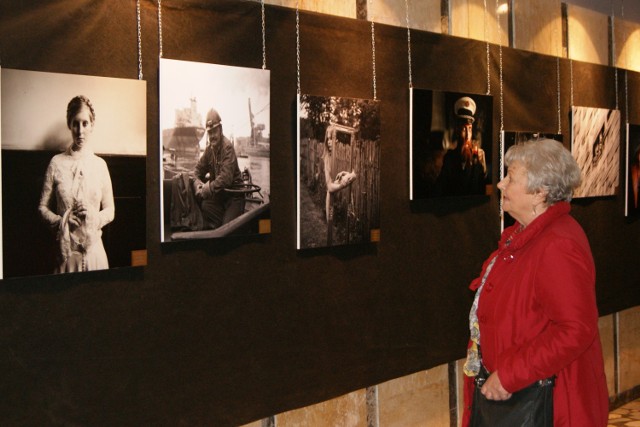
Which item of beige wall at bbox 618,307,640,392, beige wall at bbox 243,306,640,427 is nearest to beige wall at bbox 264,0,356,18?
beige wall at bbox 243,306,640,427

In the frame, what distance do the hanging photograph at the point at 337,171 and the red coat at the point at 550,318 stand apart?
127 cm

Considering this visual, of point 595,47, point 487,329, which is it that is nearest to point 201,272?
point 487,329

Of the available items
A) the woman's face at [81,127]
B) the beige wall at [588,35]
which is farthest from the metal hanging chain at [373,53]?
the beige wall at [588,35]

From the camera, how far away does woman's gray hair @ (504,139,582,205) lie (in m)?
3.29

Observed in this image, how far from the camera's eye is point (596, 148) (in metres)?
6.64

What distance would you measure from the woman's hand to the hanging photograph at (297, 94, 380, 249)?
1.44 metres

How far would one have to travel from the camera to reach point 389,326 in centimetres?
491

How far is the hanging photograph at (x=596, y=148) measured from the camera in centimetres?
645

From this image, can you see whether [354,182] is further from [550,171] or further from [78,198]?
[78,198]

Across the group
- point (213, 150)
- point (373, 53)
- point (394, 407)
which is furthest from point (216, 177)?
point (394, 407)

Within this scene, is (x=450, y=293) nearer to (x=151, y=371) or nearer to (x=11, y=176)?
(x=151, y=371)

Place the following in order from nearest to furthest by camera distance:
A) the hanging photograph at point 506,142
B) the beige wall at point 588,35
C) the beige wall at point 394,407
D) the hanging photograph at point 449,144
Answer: the beige wall at point 394,407 → the hanging photograph at point 449,144 → the hanging photograph at point 506,142 → the beige wall at point 588,35

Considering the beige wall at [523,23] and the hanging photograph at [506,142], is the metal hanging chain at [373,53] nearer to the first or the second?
the beige wall at [523,23]

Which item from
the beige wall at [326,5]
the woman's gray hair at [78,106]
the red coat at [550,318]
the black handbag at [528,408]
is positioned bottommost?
the black handbag at [528,408]
